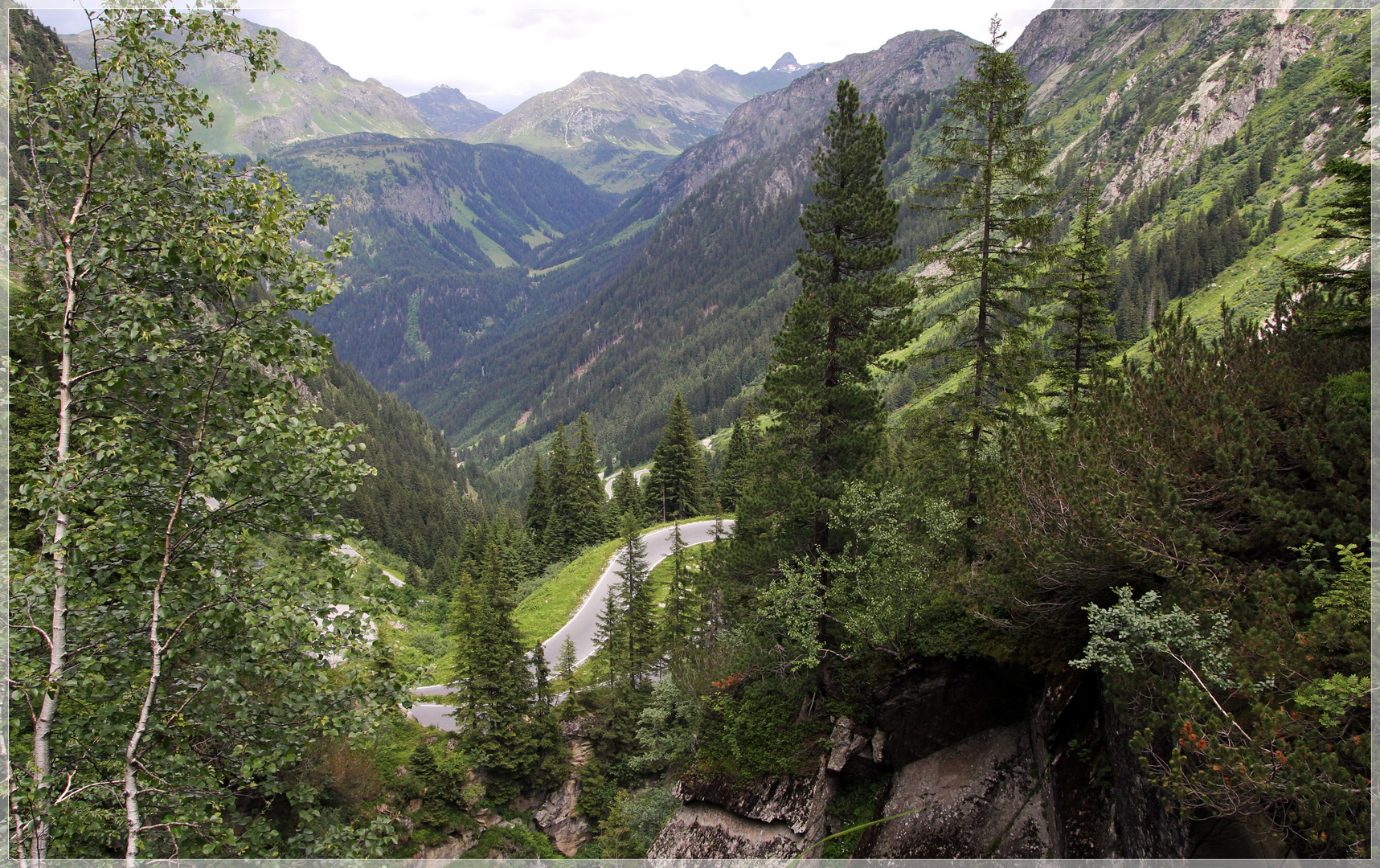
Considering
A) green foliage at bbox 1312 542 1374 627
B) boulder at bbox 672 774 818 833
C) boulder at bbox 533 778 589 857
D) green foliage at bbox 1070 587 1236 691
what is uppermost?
green foliage at bbox 1312 542 1374 627

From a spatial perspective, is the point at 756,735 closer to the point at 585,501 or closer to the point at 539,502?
the point at 585,501

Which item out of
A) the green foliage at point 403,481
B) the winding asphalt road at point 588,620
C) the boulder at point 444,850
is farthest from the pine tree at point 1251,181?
the boulder at point 444,850

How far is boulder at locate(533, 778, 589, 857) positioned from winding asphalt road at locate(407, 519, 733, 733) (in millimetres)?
5868

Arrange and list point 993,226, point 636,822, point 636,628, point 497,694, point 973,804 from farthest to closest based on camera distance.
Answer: point 636,628 → point 497,694 → point 636,822 → point 993,226 → point 973,804

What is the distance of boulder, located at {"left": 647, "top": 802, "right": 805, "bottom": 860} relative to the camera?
631 inches

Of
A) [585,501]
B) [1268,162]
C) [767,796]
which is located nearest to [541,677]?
[767,796]

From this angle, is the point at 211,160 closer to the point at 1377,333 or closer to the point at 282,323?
the point at 282,323

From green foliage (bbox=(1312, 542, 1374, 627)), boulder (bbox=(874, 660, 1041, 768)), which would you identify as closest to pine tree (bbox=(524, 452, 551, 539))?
boulder (bbox=(874, 660, 1041, 768))

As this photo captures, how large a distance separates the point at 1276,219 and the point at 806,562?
4955 inches

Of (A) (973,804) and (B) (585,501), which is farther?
(B) (585,501)

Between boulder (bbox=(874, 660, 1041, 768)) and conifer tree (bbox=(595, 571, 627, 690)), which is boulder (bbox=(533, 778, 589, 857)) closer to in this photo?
conifer tree (bbox=(595, 571, 627, 690))

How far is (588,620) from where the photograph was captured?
43.6m

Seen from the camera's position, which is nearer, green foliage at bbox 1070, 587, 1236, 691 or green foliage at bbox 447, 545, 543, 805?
green foliage at bbox 1070, 587, 1236, 691

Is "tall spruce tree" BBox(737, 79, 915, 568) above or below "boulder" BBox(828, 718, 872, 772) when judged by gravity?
above
